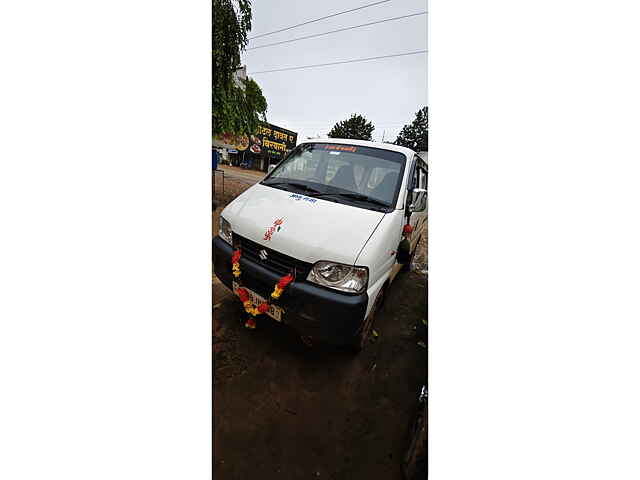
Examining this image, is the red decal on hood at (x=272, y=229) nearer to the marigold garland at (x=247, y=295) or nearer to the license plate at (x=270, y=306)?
the marigold garland at (x=247, y=295)

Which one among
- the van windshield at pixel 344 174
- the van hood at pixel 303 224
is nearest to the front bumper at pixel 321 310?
the van hood at pixel 303 224

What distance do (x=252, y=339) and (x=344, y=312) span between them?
2.14 feet

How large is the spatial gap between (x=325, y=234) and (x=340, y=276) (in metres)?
0.23

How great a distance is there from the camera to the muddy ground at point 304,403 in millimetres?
929

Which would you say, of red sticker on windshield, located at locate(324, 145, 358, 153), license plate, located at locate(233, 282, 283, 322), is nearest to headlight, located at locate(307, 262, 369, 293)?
license plate, located at locate(233, 282, 283, 322)

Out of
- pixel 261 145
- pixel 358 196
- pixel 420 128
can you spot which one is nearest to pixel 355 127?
pixel 358 196

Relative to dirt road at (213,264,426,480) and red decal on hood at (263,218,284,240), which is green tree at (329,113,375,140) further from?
dirt road at (213,264,426,480)

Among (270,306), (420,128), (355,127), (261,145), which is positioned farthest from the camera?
(261,145)

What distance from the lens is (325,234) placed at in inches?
47.6

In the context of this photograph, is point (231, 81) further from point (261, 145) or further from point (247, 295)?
point (247, 295)

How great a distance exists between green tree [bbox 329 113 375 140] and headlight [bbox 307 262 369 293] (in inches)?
32.4

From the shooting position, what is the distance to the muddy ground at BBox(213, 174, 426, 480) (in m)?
0.93

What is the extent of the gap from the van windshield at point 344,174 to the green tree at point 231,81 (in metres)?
0.41

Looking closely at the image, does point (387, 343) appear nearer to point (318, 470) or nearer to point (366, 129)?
point (318, 470)
